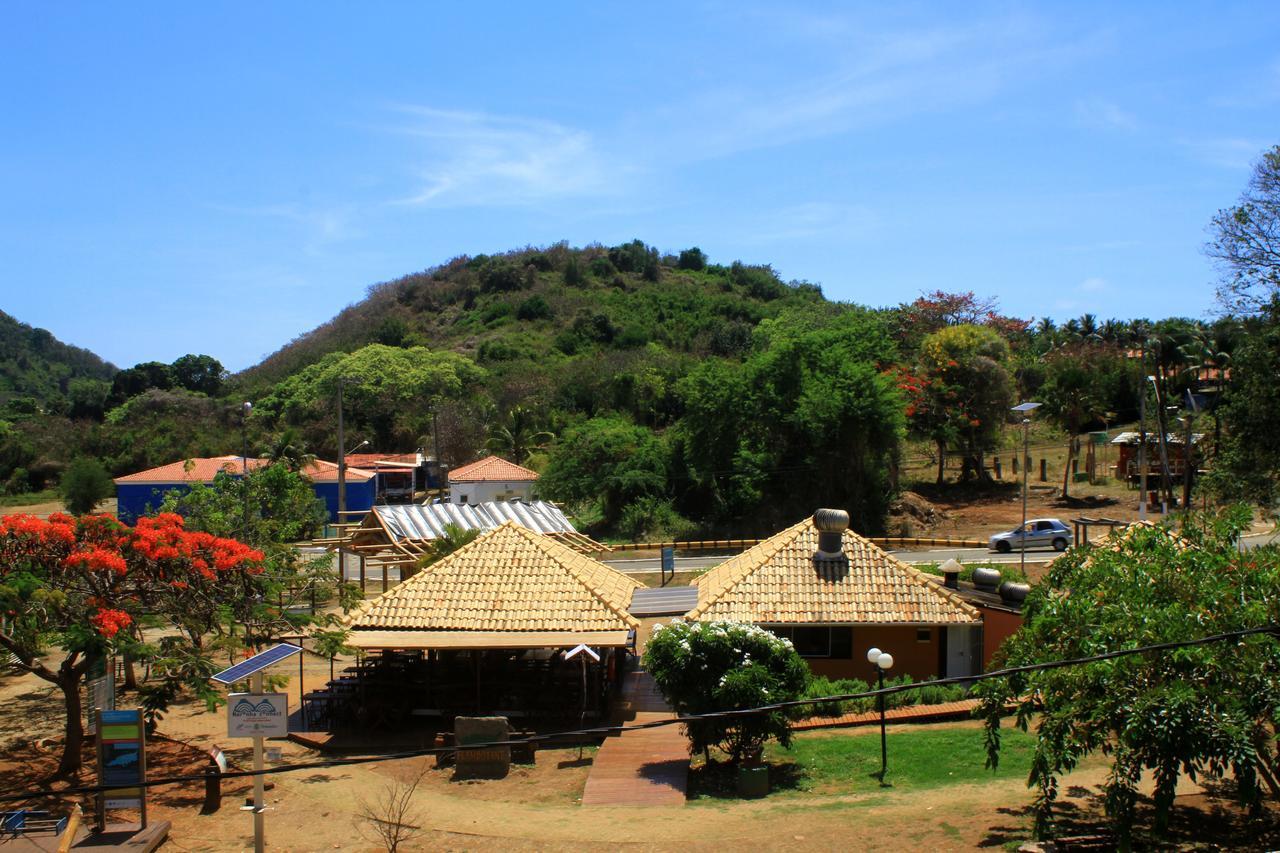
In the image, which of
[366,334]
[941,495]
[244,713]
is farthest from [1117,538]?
[366,334]

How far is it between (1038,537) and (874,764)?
77.3ft

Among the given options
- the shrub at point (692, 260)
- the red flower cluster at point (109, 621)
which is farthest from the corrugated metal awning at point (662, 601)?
the shrub at point (692, 260)

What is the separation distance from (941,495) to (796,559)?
31534mm

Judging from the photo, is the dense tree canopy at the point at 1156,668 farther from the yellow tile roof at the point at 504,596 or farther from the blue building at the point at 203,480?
the blue building at the point at 203,480

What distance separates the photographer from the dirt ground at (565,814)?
43.2 ft

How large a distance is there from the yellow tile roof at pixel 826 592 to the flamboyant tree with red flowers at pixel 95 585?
28.6 ft

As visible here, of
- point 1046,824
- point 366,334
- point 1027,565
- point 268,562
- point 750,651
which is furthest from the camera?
point 366,334

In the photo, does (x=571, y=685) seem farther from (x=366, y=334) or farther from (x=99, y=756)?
(x=366, y=334)

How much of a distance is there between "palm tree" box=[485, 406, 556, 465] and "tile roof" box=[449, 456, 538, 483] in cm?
736

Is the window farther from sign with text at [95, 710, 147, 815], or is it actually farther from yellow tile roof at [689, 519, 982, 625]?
sign with text at [95, 710, 147, 815]

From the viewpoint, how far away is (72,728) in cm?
1666

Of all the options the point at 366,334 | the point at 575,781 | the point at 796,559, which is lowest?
the point at 575,781

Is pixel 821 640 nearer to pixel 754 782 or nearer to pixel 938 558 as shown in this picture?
pixel 754 782

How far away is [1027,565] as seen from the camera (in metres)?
34.9
